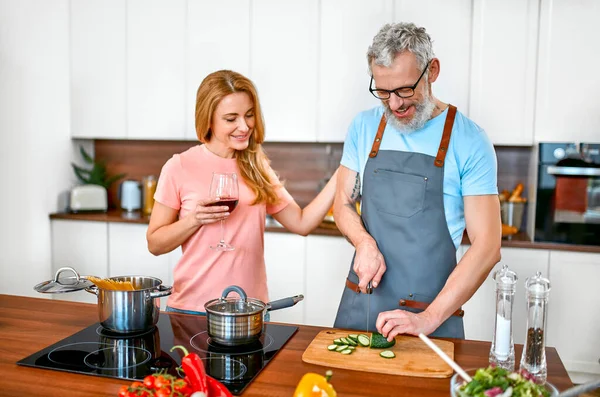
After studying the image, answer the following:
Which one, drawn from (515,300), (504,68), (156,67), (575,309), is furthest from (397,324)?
(156,67)

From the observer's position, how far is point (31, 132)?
3.98 metres

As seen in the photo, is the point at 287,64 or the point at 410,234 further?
the point at 287,64

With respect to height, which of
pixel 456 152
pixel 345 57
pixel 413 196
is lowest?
Result: pixel 413 196

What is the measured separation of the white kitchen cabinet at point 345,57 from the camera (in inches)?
147

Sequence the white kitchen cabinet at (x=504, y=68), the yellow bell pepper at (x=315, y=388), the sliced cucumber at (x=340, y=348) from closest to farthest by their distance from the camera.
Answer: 1. the yellow bell pepper at (x=315, y=388)
2. the sliced cucumber at (x=340, y=348)
3. the white kitchen cabinet at (x=504, y=68)

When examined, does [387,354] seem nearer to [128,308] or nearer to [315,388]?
[315,388]

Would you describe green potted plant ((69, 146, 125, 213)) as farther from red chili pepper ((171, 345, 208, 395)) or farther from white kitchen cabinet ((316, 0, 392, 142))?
red chili pepper ((171, 345, 208, 395))

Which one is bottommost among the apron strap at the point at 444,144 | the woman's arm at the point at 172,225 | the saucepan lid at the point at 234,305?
the saucepan lid at the point at 234,305

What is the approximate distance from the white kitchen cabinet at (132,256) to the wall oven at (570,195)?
2.38 meters

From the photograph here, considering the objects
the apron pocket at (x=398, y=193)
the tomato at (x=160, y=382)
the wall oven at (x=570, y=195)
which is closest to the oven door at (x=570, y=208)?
the wall oven at (x=570, y=195)

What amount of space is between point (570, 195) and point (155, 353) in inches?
103

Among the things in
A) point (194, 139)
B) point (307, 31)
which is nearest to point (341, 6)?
point (307, 31)

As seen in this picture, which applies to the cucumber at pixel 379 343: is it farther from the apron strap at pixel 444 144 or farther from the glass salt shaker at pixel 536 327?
the apron strap at pixel 444 144

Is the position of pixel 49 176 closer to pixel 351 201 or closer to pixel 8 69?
pixel 8 69
